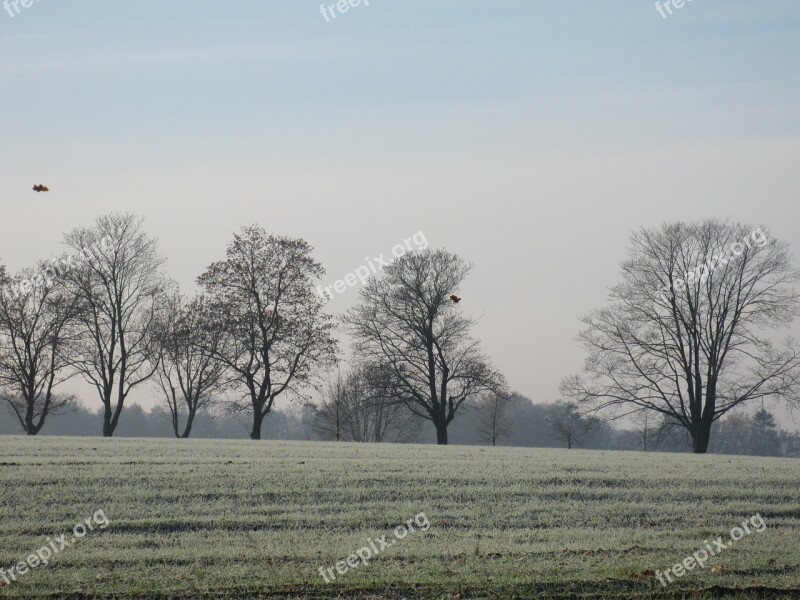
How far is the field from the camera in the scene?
12.5 meters

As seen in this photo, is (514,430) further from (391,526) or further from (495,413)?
(391,526)

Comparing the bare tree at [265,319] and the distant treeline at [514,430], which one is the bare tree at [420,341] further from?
the distant treeline at [514,430]

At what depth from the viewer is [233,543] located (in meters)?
14.9

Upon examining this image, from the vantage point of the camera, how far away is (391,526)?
54.1 ft

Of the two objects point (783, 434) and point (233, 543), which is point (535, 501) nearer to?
point (233, 543)

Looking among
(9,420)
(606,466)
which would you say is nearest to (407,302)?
(606,466)

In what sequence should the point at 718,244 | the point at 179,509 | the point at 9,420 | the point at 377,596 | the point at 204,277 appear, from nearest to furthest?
the point at 377,596
the point at 179,509
the point at 718,244
the point at 204,277
the point at 9,420

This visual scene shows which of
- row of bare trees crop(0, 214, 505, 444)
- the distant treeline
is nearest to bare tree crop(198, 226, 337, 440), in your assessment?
row of bare trees crop(0, 214, 505, 444)

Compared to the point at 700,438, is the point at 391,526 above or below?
below

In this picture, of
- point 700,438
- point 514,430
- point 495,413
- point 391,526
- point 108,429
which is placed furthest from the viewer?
point 514,430

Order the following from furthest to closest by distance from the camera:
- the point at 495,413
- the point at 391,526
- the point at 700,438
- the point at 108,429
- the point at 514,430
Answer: the point at 514,430
the point at 495,413
the point at 108,429
the point at 700,438
the point at 391,526

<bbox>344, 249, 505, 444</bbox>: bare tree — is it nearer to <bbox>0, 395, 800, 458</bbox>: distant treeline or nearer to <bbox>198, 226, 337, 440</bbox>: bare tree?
<bbox>198, 226, 337, 440</bbox>: bare tree

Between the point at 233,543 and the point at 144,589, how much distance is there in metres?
2.79

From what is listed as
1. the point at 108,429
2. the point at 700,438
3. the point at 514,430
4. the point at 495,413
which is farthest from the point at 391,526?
the point at 514,430
